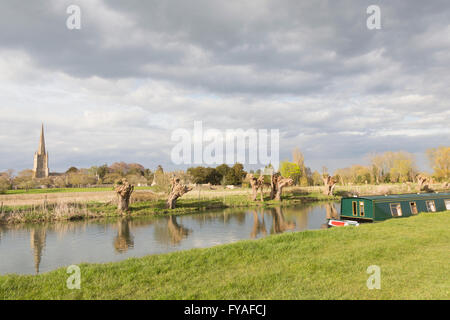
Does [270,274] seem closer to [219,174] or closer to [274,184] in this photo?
[274,184]

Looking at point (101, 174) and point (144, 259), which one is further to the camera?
point (101, 174)

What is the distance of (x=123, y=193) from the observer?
29312 millimetres

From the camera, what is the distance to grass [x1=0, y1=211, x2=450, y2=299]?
21.1 ft

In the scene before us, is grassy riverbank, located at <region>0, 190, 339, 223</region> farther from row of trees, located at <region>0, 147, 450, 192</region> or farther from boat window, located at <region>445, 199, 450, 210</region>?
row of trees, located at <region>0, 147, 450, 192</region>

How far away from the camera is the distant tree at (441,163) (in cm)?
6900

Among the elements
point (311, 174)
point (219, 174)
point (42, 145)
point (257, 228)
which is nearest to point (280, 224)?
point (257, 228)

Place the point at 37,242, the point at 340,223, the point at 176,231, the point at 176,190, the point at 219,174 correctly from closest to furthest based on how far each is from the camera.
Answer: the point at 37,242, the point at 340,223, the point at 176,231, the point at 176,190, the point at 219,174

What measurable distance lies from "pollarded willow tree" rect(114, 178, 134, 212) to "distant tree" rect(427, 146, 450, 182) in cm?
7219

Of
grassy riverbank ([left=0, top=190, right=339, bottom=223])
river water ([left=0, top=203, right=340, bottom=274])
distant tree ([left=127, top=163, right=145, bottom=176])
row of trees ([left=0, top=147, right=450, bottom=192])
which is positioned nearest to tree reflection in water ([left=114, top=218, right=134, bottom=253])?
river water ([left=0, top=203, right=340, bottom=274])

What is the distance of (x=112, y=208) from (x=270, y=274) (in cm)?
2664

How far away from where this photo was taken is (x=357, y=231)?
13.7m
